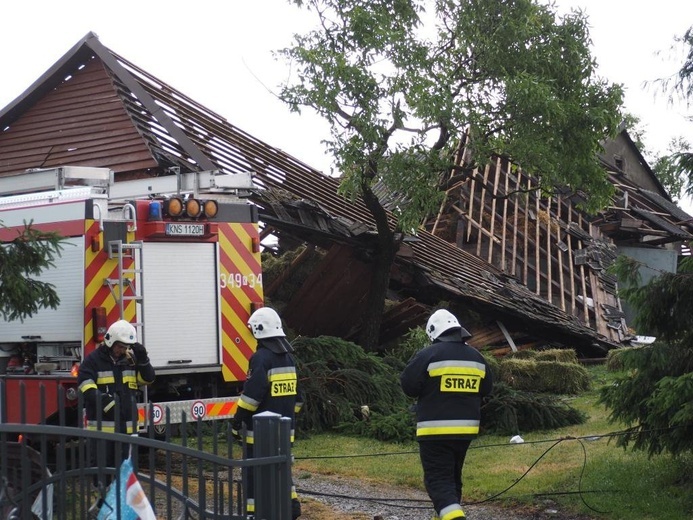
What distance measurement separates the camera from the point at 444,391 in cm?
701

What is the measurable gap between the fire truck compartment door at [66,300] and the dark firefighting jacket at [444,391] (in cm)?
357

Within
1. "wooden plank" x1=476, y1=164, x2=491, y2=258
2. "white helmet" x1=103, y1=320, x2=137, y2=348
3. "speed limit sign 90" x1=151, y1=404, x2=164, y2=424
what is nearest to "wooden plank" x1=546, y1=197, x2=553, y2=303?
"wooden plank" x1=476, y1=164, x2=491, y2=258

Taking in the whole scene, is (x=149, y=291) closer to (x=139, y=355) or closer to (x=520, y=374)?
(x=139, y=355)

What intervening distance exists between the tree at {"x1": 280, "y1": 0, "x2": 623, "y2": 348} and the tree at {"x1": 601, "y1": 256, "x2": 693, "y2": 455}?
7.25 meters

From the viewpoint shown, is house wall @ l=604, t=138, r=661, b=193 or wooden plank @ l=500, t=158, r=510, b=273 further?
house wall @ l=604, t=138, r=661, b=193

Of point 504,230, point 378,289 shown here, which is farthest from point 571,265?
point 378,289

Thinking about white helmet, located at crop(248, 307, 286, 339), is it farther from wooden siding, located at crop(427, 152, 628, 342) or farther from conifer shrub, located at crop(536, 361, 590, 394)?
wooden siding, located at crop(427, 152, 628, 342)

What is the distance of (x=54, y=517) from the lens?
4.67 metres

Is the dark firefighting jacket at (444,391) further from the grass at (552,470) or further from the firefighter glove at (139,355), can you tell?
the firefighter glove at (139,355)

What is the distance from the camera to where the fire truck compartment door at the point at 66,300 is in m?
9.21

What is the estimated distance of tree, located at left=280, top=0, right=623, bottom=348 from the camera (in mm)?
15266

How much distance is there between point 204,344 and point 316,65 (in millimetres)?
6574

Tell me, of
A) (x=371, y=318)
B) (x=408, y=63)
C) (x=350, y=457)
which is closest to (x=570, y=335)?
(x=371, y=318)

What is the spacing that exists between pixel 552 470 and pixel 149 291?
4.08 metres
